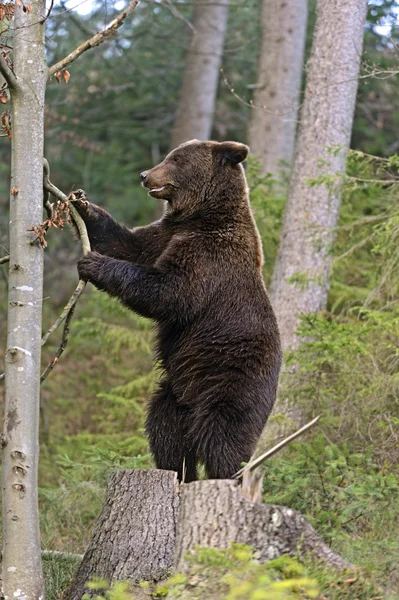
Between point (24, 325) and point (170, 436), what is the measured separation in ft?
5.66

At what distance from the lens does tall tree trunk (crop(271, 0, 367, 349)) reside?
9781 mm

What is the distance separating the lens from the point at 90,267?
6297mm

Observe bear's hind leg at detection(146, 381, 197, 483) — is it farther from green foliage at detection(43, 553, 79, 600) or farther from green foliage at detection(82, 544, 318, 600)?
green foliage at detection(82, 544, 318, 600)

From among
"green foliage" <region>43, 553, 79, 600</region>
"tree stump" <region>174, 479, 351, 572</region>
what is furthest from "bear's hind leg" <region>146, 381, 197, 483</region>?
"tree stump" <region>174, 479, 351, 572</region>

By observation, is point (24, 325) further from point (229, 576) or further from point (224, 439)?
point (229, 576)

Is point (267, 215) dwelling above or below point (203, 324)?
above

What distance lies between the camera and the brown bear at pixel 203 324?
618cm

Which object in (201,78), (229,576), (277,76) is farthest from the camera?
(201,78)

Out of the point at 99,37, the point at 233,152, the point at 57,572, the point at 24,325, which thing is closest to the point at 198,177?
the point at 233,152

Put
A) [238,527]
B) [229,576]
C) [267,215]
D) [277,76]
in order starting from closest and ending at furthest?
[229,576] → [238,527] → [267,215] → [277,76]

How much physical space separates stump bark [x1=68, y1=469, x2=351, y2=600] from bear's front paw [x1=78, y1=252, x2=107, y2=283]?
146 cm

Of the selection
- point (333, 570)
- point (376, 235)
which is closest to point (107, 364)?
point (376, 235)

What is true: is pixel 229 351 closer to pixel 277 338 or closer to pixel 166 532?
pixel 277 338

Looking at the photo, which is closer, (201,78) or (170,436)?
(170,436)
